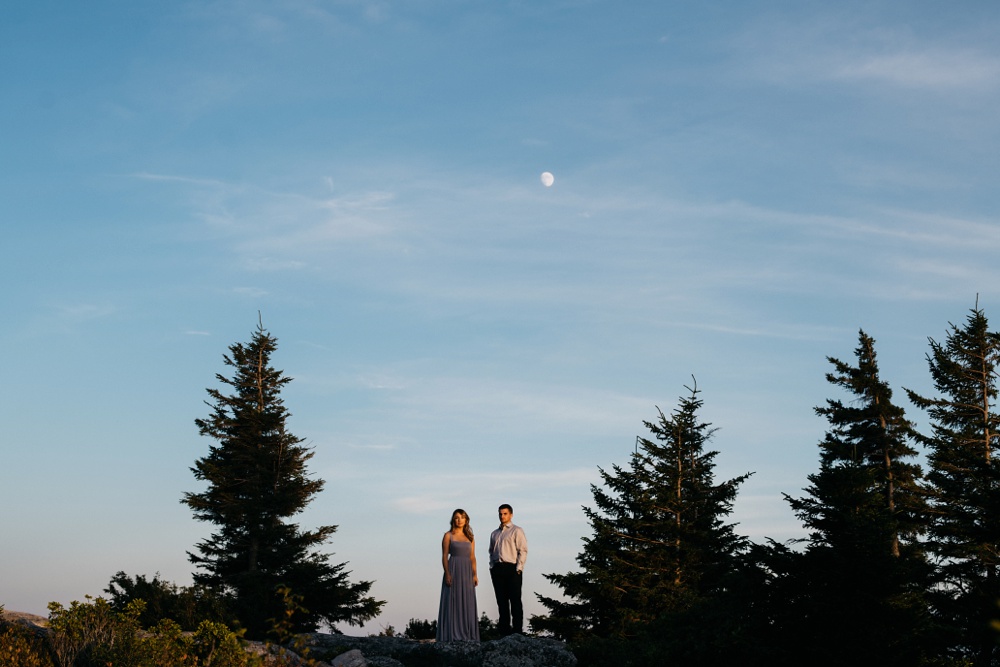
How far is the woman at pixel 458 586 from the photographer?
18906 millimetres

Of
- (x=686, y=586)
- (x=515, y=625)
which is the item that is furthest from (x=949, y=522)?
(x=515, y=625)

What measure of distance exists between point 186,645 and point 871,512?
9660 millimetres

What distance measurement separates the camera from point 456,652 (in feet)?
58.5

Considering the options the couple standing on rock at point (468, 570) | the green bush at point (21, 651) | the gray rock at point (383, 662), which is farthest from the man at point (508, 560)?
the green bush at point (21, 651)

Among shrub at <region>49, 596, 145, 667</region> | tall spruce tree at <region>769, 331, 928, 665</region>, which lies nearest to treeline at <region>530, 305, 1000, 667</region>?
tall spruce tree at <region>769, 331, 928, 665</region>

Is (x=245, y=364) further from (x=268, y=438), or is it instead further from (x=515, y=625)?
(x=515, y=625)

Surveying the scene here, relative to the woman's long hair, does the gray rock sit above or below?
below

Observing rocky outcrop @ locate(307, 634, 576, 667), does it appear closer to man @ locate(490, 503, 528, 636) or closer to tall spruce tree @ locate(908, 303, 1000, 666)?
man @ locate(490, 503, 528, 636)

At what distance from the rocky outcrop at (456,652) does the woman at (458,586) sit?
1.90ft

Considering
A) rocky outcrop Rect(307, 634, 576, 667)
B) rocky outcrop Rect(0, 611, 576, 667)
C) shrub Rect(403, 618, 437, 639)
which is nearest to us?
rocky outcrop Rect(0, 611, 576, 667)

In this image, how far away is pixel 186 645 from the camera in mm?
13133

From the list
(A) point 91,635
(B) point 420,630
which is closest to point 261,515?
(B) point 420,630

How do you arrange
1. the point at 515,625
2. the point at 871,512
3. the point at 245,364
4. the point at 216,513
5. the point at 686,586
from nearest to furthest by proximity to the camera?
the point at 871,512 → the point at 515,625 → the point at 686,586 → the point at 216,513 → the point at 245,364

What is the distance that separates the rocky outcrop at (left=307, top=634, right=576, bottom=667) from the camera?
1716 cm
